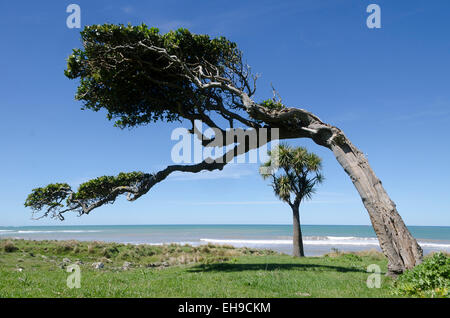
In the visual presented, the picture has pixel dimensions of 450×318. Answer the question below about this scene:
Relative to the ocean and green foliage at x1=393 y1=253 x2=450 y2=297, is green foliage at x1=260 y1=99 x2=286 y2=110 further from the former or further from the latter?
the ocean

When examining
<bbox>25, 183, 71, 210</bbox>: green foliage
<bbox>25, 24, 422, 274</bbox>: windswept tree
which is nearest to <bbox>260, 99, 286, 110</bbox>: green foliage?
<bbox>25, 24, 422, 274</bbox>: windswept tree

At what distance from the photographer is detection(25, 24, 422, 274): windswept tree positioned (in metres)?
12.9

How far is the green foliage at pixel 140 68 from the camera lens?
13.1 meters

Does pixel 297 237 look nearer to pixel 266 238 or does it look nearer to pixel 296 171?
pixel 296 171

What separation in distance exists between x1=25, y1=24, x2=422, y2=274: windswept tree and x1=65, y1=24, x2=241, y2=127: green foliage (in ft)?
0.13

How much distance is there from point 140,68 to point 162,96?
168 cm

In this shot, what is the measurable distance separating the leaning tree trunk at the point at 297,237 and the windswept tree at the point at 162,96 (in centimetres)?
1345

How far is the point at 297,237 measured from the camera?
2558cm

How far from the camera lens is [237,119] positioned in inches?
581

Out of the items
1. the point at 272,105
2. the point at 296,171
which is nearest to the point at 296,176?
the point at 296,171

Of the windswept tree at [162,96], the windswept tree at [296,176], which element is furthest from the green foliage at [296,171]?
the windswept tree at [162,96]

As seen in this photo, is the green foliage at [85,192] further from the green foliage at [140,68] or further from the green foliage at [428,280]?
the green foliage at [428,280]
